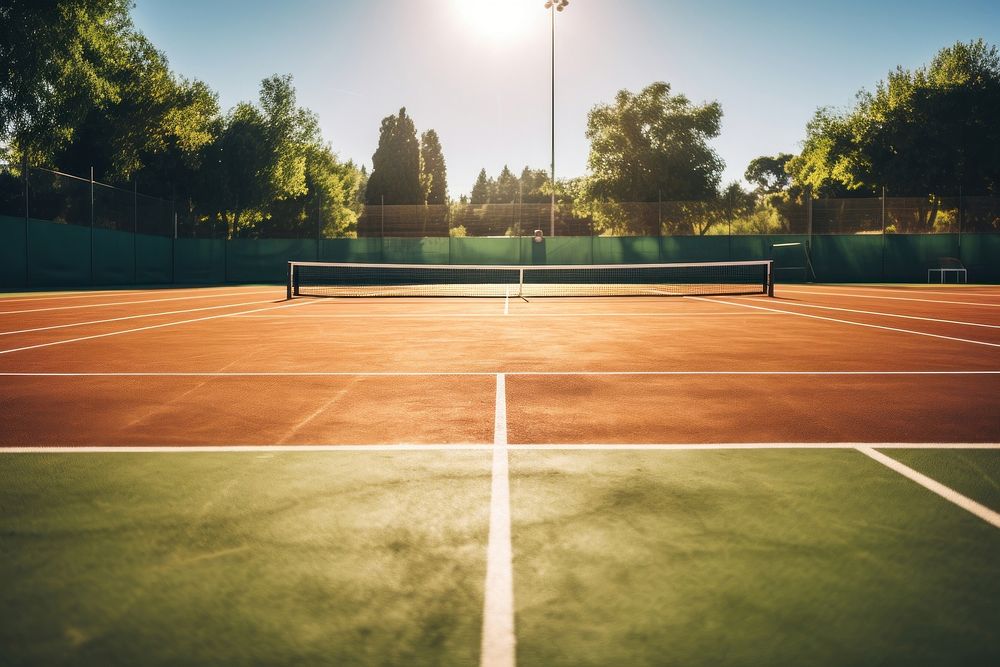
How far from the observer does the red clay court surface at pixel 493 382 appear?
432 centimetres

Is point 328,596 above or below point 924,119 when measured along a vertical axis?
below

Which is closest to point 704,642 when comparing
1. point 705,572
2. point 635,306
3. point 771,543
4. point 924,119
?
point 705,572

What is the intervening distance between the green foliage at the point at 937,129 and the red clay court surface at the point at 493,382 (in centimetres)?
3586

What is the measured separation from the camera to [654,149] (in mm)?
55875

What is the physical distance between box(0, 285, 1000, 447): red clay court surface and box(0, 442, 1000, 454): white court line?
0.10m

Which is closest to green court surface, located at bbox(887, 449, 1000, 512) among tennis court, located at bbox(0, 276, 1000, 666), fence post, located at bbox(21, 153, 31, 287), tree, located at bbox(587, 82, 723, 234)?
tennis court, located at bbox(0, 276, 1000, 666)

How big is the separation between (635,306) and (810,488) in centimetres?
1332

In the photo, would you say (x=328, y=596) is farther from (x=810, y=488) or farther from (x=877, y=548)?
(x=810, y=488)

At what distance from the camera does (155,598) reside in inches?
84.4

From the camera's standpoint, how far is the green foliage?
41.6 m

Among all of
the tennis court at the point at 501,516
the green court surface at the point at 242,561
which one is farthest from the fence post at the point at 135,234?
the green court surface at the point at 242,561

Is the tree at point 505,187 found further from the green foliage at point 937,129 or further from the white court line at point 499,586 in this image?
the white court line at point 499,586

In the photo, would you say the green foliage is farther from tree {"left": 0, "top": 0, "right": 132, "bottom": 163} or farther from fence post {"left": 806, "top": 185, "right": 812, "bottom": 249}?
tree {"left": 0, "top": 0, "right": 132, "bottom": 163}

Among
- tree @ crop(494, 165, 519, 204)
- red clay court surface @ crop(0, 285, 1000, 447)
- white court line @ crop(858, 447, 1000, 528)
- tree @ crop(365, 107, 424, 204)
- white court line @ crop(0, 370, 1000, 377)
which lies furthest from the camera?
tree @ crop(494, 165, 519, 204)
